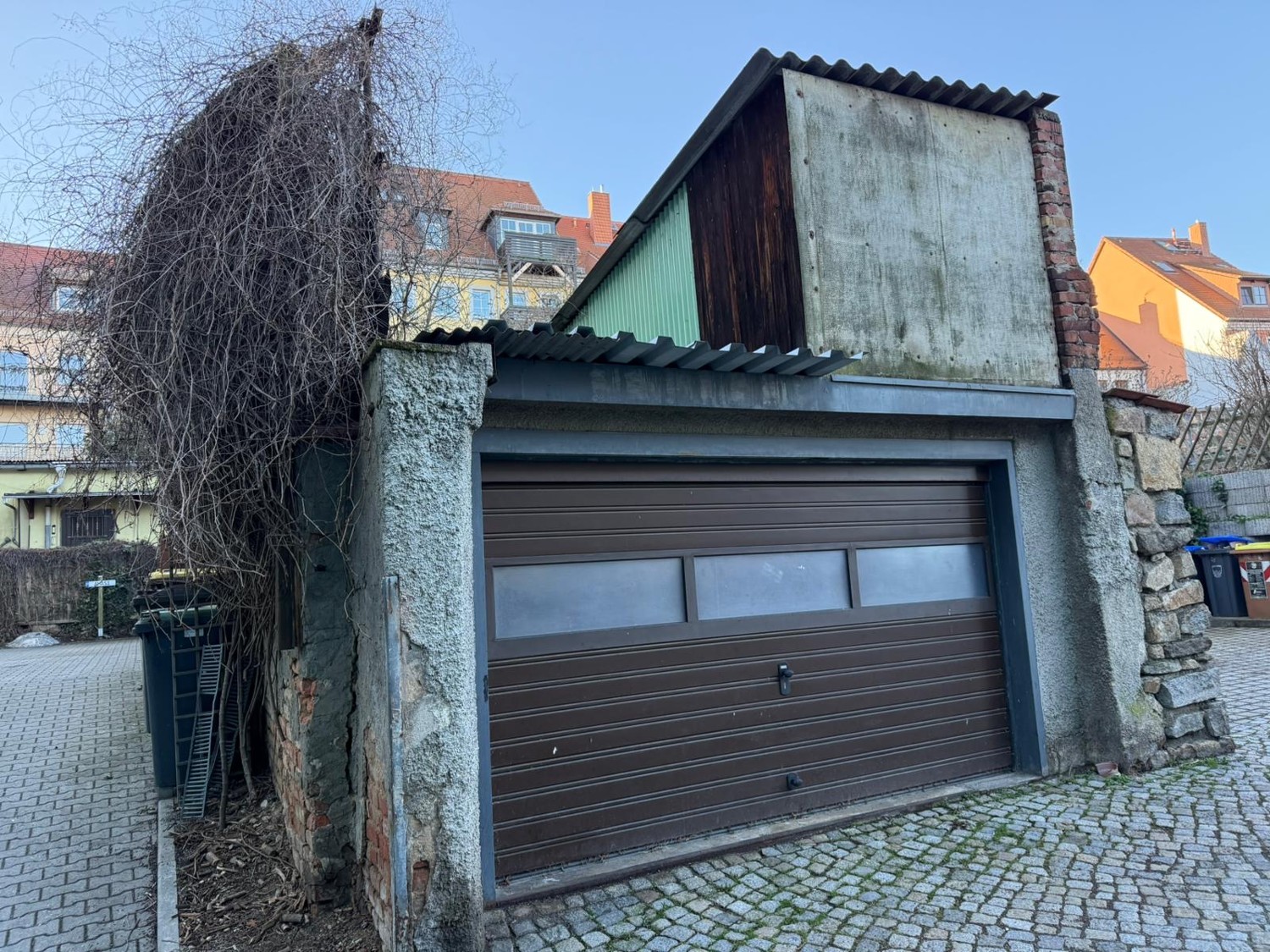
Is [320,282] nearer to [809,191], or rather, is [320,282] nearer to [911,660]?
[809,191]

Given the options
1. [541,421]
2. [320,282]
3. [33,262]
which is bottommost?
[541,421]

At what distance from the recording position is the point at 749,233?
5828 millimetres

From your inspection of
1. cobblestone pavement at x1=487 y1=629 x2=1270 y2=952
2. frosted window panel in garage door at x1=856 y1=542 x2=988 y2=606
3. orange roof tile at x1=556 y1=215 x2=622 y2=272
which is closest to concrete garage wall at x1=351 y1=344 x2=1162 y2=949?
cobblestone pavement at x1=487 y1=629 x2=1270 y2=952

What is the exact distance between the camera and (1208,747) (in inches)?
225

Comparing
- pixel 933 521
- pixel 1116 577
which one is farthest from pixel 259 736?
pixel 1116 577

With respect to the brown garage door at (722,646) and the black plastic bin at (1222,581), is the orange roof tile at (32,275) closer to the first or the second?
the brown garage door at (722,646)

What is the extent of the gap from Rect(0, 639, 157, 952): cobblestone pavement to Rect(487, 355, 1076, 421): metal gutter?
136 inches

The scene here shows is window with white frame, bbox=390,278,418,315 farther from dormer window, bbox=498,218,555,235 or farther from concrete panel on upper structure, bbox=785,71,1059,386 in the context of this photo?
dormer window, bbox=498,218,555,235

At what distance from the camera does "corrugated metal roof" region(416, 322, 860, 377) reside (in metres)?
3.71

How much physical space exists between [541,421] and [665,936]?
257 centimetres

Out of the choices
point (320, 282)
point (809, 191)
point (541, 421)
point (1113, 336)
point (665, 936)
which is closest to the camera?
point (665, 936)

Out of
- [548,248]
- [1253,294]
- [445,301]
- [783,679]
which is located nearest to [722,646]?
[783,679]

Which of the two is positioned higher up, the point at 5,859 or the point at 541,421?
the point at 541,421

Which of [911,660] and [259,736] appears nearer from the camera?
[911,660]
